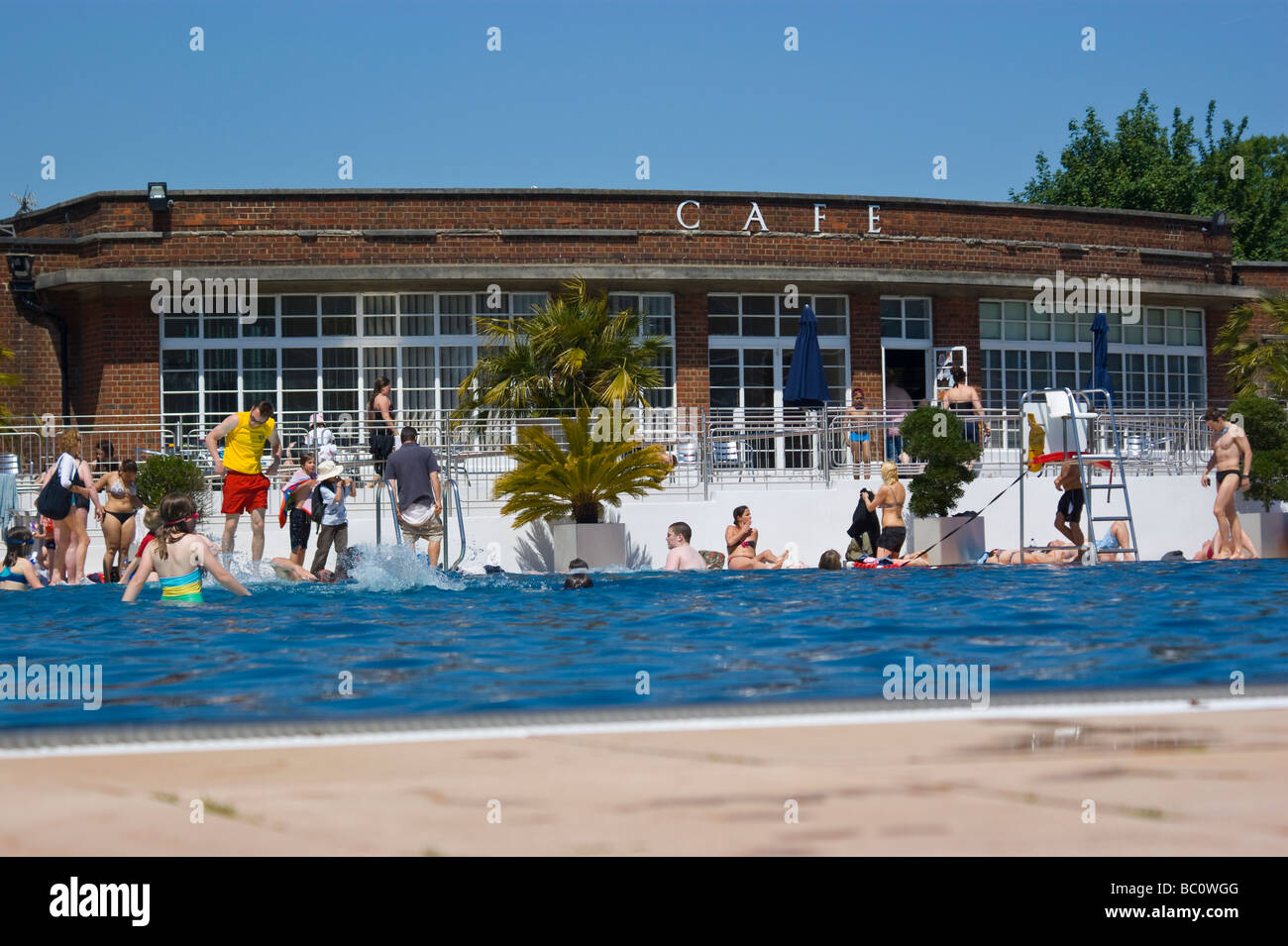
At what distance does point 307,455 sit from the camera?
625 inches

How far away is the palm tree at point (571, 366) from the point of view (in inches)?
838

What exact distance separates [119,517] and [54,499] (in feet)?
3.42

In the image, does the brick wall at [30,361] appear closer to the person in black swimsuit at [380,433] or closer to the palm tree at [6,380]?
the palm tree at [6,380]

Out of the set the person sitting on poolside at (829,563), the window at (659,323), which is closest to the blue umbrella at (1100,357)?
the window at (659,323)

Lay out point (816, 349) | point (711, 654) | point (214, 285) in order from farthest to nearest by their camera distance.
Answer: point (214, 285), point (816, 349), point (711, 654)

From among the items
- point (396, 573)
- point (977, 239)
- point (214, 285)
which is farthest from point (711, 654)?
point (977, 239)

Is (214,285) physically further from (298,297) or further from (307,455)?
(307,455)

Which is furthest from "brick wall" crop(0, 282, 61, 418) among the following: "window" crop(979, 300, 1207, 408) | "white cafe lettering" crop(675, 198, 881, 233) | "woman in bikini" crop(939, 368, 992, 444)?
"window" crop(979, 300, 1207, 408)

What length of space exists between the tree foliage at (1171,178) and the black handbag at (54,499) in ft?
132

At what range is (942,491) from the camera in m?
17.8

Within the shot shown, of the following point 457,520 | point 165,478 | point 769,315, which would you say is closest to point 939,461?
point 457,520

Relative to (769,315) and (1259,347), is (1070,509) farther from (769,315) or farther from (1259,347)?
(1259,347)
